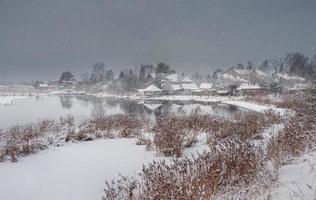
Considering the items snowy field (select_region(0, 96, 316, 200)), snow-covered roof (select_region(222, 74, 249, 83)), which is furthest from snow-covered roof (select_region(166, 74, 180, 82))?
snowy field (select_region(0, 96, 316, 200))

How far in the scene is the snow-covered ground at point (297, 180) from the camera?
4239 millimetres

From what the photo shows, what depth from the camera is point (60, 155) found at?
9562 millimetres

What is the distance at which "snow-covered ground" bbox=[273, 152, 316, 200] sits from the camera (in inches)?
167

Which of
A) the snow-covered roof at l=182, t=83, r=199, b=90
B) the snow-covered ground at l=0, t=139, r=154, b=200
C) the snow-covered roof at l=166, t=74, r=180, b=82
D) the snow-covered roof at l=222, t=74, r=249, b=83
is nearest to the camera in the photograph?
the snow-covered ground at l=0, t=139, r=154, b=200

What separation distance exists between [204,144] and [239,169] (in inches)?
209

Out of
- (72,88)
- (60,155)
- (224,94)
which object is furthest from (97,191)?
(72,88)

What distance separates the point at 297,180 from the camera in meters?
5.04

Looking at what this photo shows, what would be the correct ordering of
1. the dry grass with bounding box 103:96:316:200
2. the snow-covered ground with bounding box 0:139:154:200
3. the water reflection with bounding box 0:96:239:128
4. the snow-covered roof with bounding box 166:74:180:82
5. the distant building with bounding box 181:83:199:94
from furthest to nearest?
the snow-covered roof with bounding box 166:74:180:82 < the distant building with bounding box 181:83:199:94 < the water reflection with bounding box 0:96:239:128 < the snow-covered ground with bounding box 0:139:154:200 < the dry grass with bounding box 103:96:316:200

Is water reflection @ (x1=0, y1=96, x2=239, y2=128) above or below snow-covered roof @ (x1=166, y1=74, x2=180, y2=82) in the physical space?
below

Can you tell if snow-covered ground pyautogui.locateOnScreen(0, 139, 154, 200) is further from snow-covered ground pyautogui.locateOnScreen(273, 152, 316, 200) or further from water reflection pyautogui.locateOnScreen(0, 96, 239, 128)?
water reflection pyautogui.locateOnScreen(0, 96, 239, 128)

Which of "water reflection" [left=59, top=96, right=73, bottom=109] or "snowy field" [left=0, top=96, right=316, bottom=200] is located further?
"water reflection" [left=59, top=96, right=73, bottom=109]

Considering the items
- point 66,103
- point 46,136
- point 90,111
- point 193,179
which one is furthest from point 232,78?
point 193,179

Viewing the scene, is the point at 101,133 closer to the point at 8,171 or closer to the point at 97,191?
the point at 8,171

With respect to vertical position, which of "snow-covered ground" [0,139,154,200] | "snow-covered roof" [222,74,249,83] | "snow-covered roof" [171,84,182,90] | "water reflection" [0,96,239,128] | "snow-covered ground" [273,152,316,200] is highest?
"snow-covered roof" [222,74,249,83]
